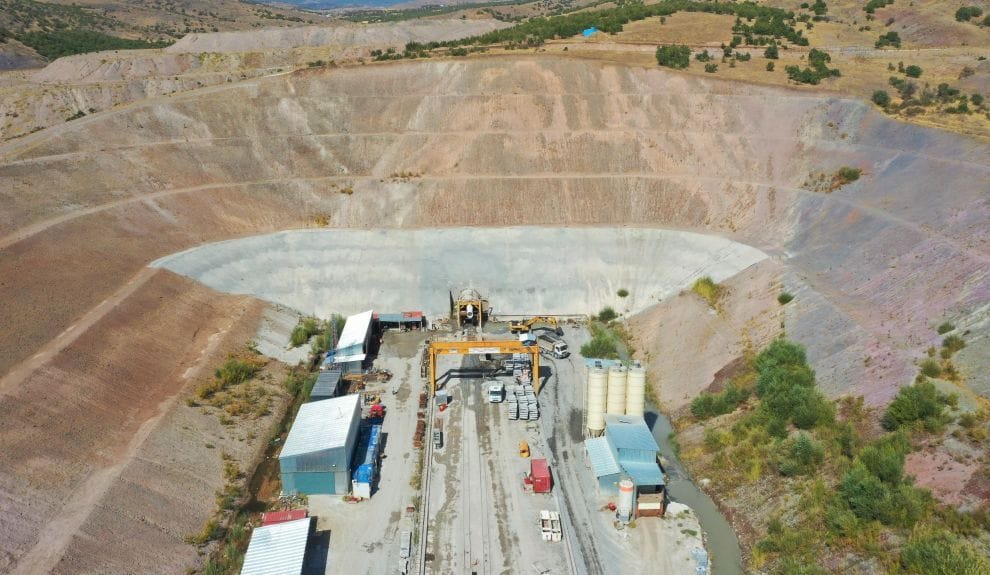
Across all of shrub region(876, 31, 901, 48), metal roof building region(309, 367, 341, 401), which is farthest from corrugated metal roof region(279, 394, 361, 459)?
shrub region(876, 31, 901, 48)

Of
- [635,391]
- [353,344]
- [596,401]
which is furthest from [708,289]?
[353,344]

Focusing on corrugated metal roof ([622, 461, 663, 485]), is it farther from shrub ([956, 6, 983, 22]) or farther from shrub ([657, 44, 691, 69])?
shrub ([956, 6, 983, 22])

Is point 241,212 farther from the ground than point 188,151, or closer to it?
closer to it

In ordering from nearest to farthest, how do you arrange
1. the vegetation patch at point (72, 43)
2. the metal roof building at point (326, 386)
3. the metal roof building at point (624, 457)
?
the metal roof building at point (624, 457) → the metal roof building at point (326, 386) → the vegetation patch at point (72, 43)

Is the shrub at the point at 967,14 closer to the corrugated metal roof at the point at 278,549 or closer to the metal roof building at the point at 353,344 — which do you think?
the metal roof building at the point at 353,344

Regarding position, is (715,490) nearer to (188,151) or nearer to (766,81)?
(766,81)

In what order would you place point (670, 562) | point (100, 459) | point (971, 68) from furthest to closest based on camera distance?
point (971, 68)
point (100, 459)
point (670, 562)

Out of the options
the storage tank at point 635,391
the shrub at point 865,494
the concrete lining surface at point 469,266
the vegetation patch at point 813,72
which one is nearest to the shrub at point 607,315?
the concrete lining surface at point 469,266

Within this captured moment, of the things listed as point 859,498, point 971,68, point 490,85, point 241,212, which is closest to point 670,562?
point 859,498
